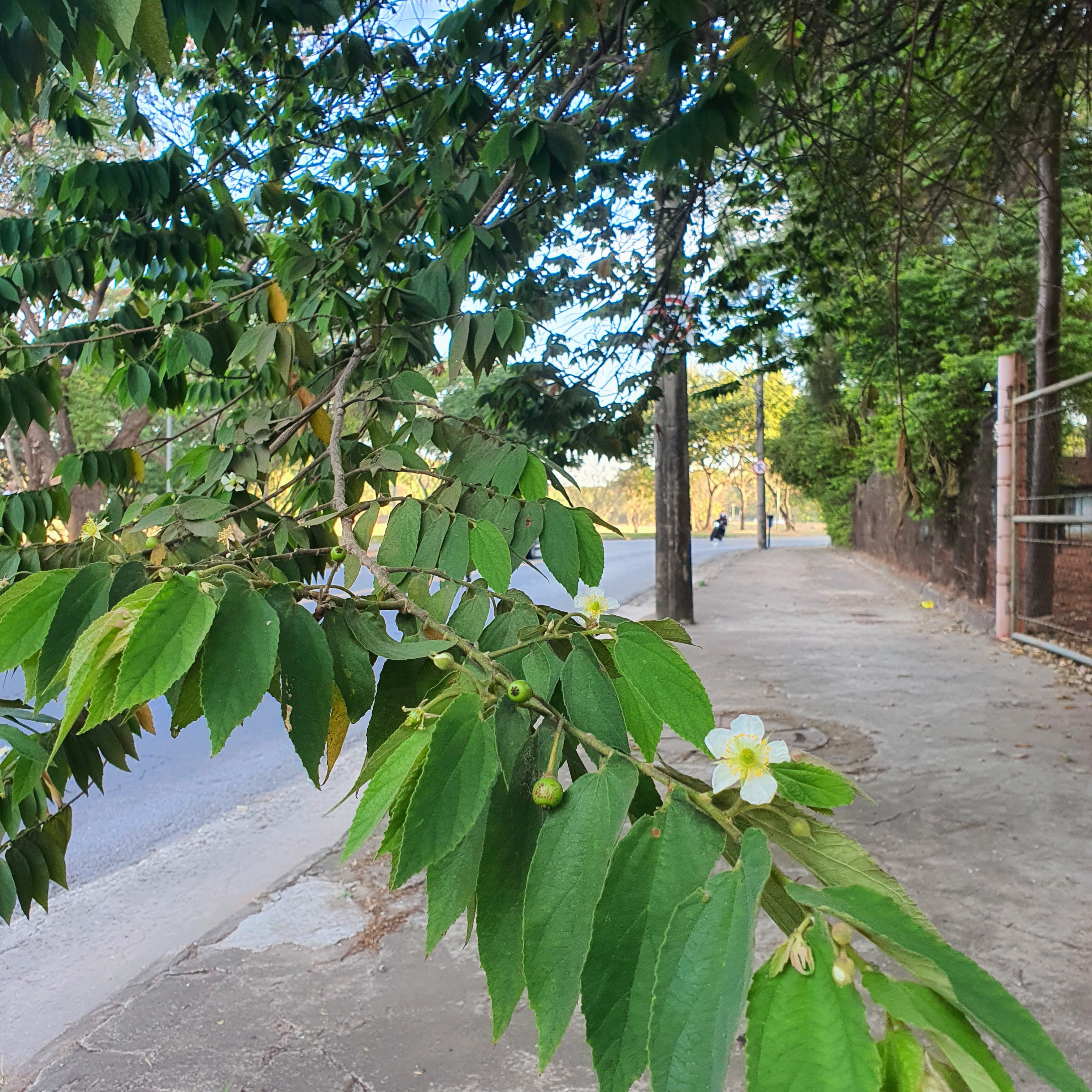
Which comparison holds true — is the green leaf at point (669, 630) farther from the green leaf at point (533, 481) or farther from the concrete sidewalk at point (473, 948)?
the concrete sidewalk at point (473, 948)

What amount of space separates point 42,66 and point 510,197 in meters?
1.92

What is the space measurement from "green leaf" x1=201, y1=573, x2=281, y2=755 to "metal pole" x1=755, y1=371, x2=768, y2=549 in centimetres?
2329

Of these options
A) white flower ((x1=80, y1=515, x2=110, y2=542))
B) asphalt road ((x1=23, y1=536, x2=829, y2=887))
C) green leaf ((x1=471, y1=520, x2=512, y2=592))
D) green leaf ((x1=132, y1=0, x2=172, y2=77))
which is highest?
green leaf ((x1=132, y1=0, x2=172, y2=77))

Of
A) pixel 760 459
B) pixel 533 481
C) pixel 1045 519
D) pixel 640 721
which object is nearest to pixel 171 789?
pixel 533 481

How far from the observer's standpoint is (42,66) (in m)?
1.60

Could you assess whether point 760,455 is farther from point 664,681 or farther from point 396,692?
Answer: point 664,681

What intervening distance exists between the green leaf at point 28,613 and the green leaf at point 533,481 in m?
0.69

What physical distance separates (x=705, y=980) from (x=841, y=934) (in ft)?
0.25

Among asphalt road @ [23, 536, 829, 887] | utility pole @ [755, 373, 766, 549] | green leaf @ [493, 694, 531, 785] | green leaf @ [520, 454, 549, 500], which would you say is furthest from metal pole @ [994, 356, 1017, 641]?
utility pole @ [755, 373, 766, 549]

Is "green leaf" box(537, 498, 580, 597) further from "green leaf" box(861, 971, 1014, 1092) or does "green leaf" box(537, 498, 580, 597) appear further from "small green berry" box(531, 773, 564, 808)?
"green leaf" box(861, 971, 1014, 1092)

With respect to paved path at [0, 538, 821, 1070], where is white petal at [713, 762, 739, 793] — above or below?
above

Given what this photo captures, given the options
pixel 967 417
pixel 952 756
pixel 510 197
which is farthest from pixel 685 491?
pixel 510 197

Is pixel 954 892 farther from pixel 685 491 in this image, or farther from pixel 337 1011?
pixel 685 491

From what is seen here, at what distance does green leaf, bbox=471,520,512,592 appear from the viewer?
1.07 m
